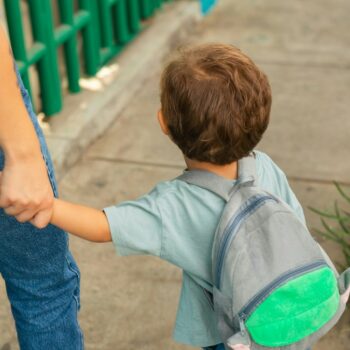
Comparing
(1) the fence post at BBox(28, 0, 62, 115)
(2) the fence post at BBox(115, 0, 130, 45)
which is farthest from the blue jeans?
(2) the fence post at BBox(115, 0, 130, 45)

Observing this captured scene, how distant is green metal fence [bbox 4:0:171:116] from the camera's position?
386 cm

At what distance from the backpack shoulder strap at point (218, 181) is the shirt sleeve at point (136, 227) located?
0.35 feet

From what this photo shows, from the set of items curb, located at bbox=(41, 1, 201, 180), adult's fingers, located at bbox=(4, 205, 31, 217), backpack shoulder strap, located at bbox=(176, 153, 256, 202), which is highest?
adult's fingers, located at bbox=(4, 205, 31, 217)

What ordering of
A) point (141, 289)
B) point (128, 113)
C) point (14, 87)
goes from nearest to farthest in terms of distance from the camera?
point (14, 87) < point (141, 289) < point (128, 113)

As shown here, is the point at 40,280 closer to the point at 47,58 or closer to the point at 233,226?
the point at 233,226

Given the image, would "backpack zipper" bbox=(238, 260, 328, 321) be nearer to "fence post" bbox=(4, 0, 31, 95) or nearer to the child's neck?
the child's neck

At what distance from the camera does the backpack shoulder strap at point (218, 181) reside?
1791 mm

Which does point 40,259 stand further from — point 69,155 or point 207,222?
point 69,155

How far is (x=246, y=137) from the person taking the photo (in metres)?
1.75

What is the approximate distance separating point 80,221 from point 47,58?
8.27 ft

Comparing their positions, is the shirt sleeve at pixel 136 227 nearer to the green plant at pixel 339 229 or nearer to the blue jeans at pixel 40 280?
the blue jeans at pixel 40 280

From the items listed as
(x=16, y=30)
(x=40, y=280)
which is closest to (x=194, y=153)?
(x=40, y=280)

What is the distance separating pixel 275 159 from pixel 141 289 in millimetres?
1257

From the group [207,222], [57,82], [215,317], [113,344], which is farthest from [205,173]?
[57,82]
